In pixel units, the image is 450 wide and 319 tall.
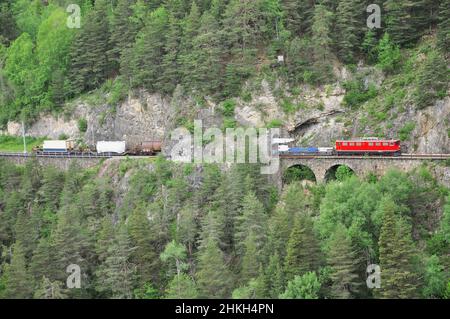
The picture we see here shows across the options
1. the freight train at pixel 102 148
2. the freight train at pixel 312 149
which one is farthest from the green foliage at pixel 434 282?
the freight train at pixel 102 148

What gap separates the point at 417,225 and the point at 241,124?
23.7 metres

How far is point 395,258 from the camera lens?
57062 mm

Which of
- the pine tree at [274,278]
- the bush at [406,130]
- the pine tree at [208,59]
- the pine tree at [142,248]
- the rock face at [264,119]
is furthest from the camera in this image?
the pine tree at [208,59]

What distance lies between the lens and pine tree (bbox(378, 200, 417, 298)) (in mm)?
55812

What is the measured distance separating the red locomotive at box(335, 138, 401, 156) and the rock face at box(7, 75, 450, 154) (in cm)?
277

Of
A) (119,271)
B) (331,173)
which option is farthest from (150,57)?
(119,271)

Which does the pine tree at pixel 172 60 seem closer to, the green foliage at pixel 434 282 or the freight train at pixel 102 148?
the freight train at pixel 102 148

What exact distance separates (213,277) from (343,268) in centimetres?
1053

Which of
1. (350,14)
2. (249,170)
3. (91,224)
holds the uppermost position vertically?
(350,14)

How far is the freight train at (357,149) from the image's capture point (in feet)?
232

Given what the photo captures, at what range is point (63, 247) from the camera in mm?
66812

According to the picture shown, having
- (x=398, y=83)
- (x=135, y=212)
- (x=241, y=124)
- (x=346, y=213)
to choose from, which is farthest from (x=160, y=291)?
(x=398, y=83)

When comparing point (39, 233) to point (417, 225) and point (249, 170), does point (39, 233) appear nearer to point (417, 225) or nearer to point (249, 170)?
point (249, 170)

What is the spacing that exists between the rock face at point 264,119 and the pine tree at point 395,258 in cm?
1490
